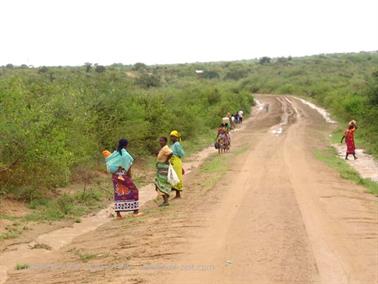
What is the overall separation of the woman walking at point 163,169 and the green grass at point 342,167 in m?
5.31

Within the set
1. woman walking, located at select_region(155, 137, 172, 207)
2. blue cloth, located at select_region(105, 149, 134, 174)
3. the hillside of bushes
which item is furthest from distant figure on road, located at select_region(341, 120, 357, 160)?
blue cloth, located at select_region(105, 149, 134, 174)

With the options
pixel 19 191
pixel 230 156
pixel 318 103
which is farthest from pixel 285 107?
pixel 19 191

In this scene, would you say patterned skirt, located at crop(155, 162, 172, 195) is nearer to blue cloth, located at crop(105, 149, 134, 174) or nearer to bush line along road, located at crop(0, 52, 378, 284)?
bush line along road, located at crop(0, 52, 378, 284)

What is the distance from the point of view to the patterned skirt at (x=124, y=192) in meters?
12.5

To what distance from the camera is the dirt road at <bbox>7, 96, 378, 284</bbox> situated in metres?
7.85

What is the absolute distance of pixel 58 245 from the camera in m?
10.8

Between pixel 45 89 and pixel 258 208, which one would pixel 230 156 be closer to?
pixel 45 89

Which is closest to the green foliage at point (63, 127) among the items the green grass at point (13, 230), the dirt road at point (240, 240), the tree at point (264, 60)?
the green grass at point (13, 230)

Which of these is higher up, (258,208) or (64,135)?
(64,135)

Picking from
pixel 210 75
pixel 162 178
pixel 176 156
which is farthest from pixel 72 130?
pixel 210 75

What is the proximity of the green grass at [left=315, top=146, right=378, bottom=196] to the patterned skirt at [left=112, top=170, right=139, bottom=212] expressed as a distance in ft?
20.3

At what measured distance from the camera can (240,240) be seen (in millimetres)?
9477

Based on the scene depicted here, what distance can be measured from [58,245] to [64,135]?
4559mm

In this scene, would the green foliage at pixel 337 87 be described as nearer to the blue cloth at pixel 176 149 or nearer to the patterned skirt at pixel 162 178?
the blue cloth at pixel 176 149
